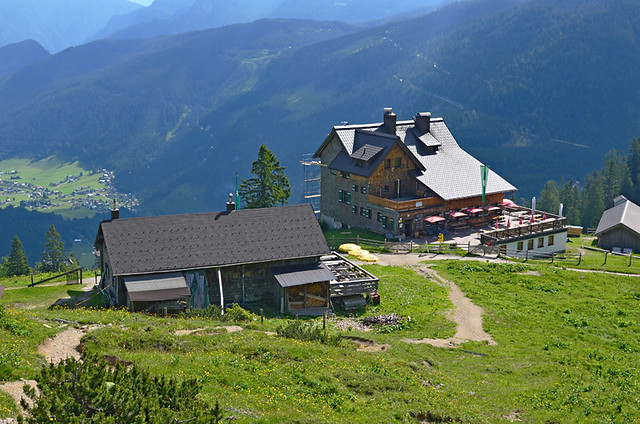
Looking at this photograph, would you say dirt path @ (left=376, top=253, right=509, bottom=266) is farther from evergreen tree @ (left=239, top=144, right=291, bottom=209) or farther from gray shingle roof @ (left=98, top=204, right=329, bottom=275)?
evergreen tree @ (left=239, top=144, right=291, bottom=209)

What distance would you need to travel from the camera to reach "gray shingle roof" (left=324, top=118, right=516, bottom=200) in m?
76.4

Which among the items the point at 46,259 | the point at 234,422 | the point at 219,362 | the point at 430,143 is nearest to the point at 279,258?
the point at 219,362

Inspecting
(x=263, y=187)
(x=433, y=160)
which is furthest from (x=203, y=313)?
(x=433, y=160)

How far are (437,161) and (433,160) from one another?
502 mm

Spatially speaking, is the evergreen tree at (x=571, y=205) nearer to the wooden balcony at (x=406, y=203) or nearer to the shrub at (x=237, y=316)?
the wooden balcony at (x=406, y=203)

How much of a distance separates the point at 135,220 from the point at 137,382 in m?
30.2

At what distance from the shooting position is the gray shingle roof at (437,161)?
76.4 m

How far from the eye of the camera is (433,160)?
8100 cm

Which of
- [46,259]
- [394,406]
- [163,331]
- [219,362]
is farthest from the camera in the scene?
[46,259]

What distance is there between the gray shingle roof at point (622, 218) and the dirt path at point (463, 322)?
1585 inches

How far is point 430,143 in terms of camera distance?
8194 cm

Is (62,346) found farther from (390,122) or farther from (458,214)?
A: (390,122)

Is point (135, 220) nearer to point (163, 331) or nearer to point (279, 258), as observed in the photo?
point (279, 258)

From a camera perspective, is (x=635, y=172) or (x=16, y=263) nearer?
(x=16, y=263)
